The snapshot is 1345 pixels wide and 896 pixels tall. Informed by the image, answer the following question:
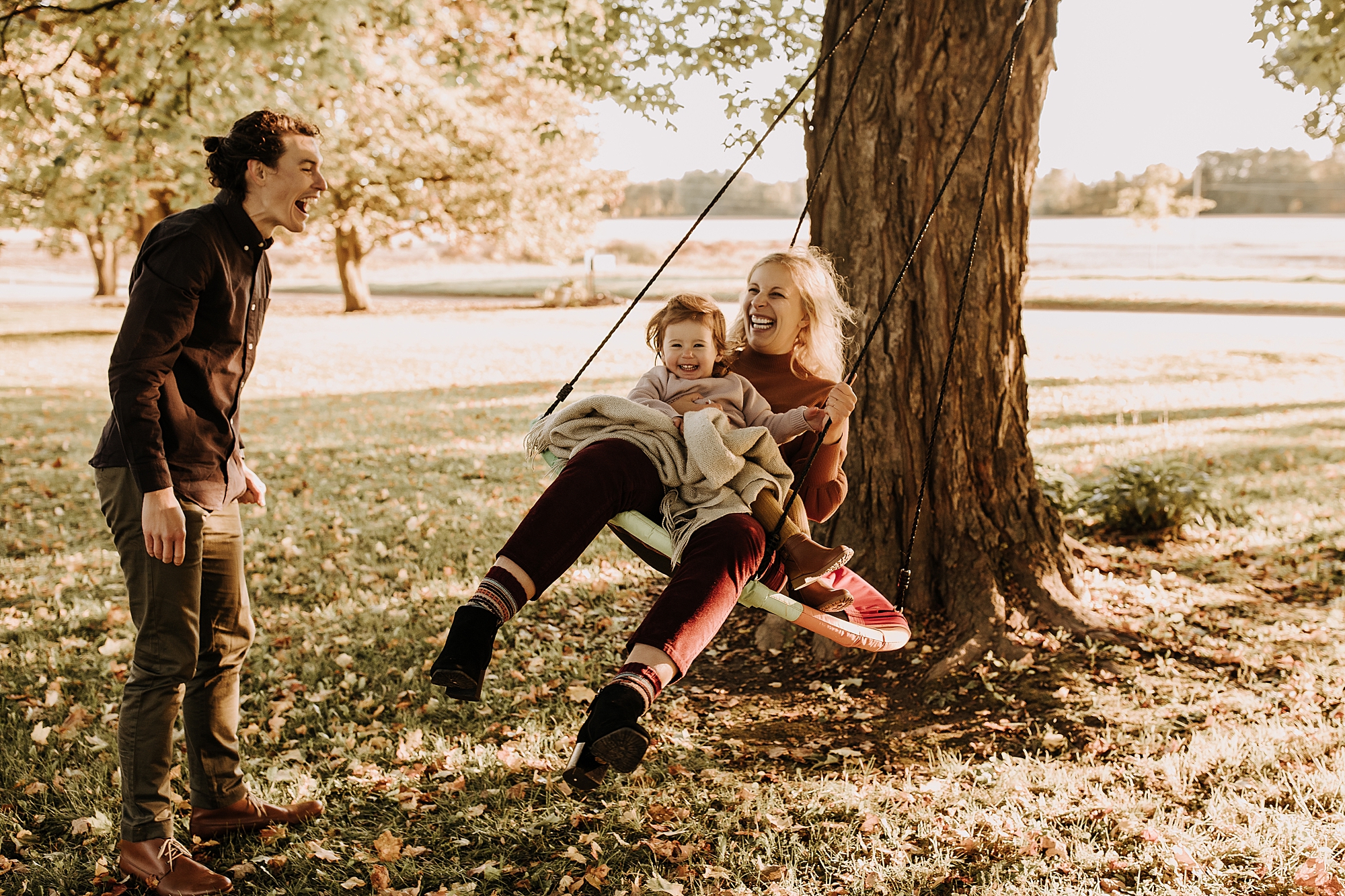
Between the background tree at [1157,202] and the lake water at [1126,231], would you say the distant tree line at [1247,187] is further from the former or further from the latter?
the background tree at [1157,202]

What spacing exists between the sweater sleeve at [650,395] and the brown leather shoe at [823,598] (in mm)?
698

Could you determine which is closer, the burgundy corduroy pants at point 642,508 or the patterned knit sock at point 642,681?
the patterned knit sock at point 642,681

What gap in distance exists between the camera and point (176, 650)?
2918mm

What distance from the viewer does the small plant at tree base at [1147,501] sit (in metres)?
6.16

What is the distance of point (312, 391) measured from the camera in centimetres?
1356

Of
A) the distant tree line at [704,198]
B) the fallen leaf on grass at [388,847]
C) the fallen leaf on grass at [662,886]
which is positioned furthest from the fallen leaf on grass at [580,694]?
the distant tree line at [704,198]

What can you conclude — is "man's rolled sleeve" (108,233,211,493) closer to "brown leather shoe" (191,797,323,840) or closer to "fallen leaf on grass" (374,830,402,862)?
"brown leather shoe" (191,797,323,840)

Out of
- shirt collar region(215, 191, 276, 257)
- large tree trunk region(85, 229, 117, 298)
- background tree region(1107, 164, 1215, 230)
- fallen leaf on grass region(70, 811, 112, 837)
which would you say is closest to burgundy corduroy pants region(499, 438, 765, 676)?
shirt collar region(215, 191, 276, 257)

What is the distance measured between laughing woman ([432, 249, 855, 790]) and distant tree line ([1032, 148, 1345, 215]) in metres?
62.3

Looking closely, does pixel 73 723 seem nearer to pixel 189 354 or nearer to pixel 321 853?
pixel 321 853

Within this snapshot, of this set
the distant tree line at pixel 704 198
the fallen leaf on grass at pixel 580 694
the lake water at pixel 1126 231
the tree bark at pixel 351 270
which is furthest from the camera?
the distant tree line at pixel 704 198

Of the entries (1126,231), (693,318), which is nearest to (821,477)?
(693,318)

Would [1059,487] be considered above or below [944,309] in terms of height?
below

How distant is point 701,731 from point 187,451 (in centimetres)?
229
